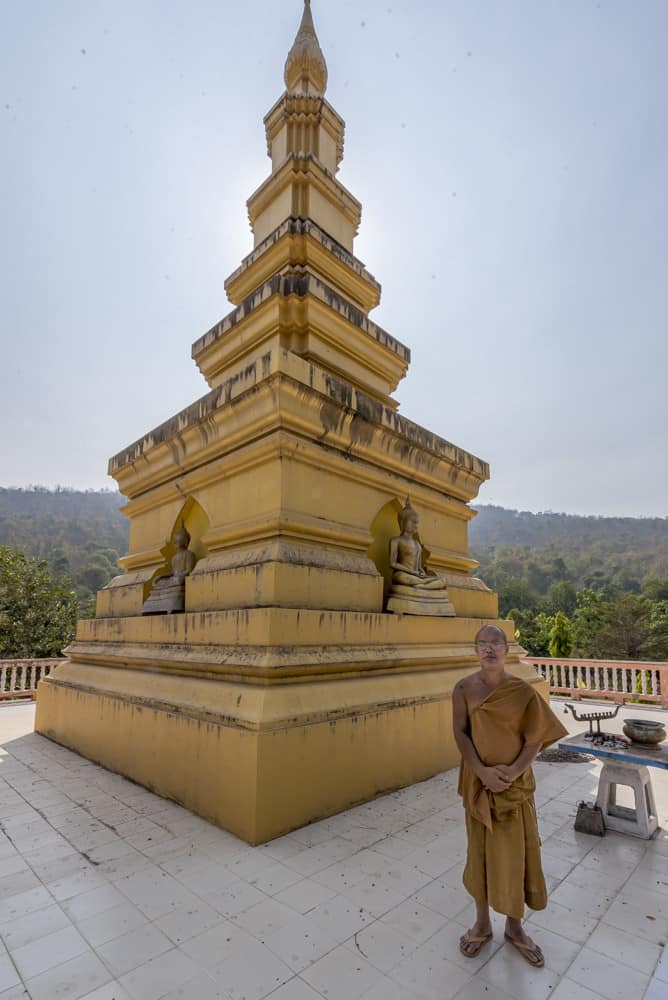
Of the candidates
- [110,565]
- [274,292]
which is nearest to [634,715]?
[274,292]

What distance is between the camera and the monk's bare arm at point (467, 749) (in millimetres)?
2492

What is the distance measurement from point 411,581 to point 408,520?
75 cm

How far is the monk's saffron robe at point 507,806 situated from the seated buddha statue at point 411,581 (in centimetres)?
313

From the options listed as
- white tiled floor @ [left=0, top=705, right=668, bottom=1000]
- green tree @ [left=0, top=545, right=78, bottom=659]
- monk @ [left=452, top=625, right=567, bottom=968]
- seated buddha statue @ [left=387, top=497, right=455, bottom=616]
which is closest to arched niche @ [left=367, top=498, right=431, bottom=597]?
seated buddha statue @ [left=387, top=497, right=455, bottom=616]

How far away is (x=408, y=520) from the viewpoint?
631 cm

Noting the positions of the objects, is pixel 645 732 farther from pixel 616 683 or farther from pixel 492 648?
pixel 616 683

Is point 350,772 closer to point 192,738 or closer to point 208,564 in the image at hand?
point 192,738

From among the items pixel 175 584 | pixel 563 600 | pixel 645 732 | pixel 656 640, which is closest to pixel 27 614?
pixel 175 584

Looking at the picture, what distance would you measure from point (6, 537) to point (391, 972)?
89916mm

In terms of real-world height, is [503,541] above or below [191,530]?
above

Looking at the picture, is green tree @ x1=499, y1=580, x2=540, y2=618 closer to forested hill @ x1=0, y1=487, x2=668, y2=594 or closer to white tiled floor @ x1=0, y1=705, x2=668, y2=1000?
forested hill @ x1=0, y1=487, x2=668, y2=594

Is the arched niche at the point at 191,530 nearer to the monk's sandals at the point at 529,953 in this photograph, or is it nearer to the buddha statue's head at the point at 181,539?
the buddha statue's head at the point at 181,539

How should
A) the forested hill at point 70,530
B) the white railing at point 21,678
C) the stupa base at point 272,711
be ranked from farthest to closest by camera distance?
the forested hill at point 70,530
the white railing at point 21,678
the stupa base at point 272,711

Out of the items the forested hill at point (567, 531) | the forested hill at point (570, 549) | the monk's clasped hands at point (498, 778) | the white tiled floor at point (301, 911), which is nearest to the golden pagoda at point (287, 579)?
the white tiled floor at point (301, 911)
